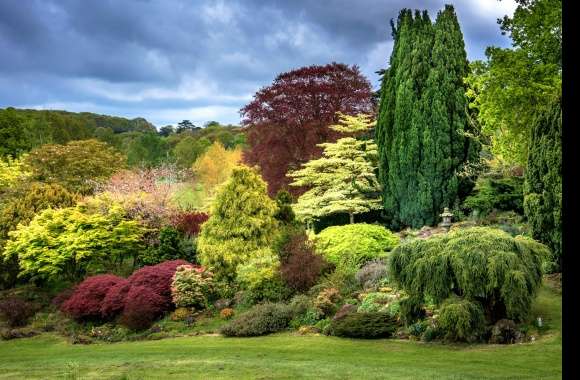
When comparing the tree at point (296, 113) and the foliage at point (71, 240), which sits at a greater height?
the tree at point (296, 113)

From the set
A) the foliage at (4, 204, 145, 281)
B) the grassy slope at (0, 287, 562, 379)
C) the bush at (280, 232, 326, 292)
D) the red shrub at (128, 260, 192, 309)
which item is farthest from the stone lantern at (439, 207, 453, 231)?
the foliage at (4, 204, 145, 281)

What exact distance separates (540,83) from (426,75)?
325 inches

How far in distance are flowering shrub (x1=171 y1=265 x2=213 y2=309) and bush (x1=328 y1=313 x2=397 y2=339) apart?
5.61 metres

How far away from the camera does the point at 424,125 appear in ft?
75.6

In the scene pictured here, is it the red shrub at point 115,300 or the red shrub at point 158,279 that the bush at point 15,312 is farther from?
the red shrub at point 158,279

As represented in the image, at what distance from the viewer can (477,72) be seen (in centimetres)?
1838

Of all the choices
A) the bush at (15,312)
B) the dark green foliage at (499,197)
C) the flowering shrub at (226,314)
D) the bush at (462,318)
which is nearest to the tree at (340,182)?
the dark green foliage at (499,197)

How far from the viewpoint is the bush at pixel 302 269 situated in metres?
16.7

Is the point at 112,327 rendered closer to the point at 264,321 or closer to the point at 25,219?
the point at 264,321

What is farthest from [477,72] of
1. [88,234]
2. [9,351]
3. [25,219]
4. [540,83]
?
[25,219]

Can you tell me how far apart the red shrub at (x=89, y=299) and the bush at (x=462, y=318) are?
37.9 feet

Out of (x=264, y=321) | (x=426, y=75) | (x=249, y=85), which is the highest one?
(x=249, y=85)

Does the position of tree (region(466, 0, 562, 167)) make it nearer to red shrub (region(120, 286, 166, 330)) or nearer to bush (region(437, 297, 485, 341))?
bush (region(437, 297, 485, 341))

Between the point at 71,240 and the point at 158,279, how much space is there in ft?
15.7
